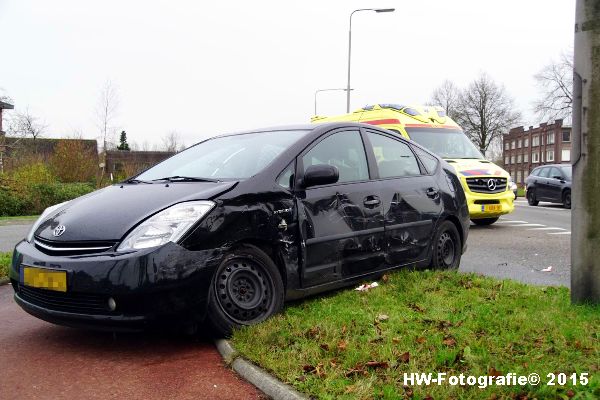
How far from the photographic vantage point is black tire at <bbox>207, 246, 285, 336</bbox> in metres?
3.79

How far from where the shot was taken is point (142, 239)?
141 inches

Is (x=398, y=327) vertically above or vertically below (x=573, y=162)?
below

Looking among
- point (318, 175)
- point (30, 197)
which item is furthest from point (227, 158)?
point (30, 197)

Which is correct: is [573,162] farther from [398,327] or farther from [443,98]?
[443,98]

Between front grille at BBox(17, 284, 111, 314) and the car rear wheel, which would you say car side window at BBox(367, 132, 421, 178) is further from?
the car rear wheel

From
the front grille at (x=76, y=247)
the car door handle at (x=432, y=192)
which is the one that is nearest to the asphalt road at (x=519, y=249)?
the car door handle at (x=432, y=192)

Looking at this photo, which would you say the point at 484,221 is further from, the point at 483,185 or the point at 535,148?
the point at 535,148

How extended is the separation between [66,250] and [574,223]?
140 inches

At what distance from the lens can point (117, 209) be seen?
388 centimetres

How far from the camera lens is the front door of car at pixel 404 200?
515 cm

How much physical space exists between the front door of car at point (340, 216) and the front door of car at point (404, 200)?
158 millimetres

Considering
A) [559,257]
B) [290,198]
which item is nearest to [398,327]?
[290,198]

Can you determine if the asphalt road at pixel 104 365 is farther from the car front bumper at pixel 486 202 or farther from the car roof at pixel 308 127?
the car front bumper at pixel 486 202

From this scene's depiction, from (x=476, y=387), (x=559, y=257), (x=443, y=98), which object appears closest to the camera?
(x=476, y=387)
